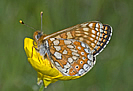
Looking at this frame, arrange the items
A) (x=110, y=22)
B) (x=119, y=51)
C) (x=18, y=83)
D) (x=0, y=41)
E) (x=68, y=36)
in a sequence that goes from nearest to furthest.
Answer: (x=68, y=36) < (x=18, y=83) < (x=0, y=41) < (x=119, y=51) < (x=110, y=22)

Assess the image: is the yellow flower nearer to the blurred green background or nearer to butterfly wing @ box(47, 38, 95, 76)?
butterfly wing @ box(47, 38, 95, 76)

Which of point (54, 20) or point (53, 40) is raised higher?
point (54, 20)

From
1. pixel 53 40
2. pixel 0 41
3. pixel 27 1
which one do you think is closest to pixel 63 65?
pixel 53 40

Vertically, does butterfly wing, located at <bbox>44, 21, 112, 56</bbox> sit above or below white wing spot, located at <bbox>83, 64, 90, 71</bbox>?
above

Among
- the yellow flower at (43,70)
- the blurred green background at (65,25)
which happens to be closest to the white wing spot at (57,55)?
the yellow flower at (43,70)

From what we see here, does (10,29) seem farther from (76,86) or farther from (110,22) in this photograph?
(110,22)

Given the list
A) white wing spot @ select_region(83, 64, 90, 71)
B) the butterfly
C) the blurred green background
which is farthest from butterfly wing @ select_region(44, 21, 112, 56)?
the blurred green background
